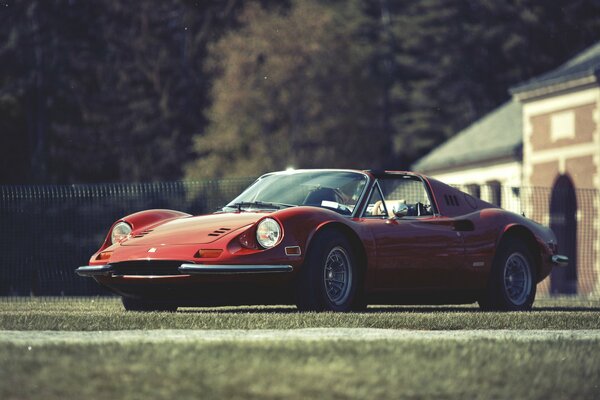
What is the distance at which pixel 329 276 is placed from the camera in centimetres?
1199

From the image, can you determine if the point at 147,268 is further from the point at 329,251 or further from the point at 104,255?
the point at 329,251

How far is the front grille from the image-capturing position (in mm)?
11766

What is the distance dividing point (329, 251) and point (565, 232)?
960 inches

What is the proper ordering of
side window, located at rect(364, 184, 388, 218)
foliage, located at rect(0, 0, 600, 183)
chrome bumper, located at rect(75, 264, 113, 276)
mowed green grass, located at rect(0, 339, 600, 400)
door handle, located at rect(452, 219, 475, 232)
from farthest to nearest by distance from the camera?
foliage, located at rect(0, 0, 600, 183) → door handle, located at rect(452, 219, 475, 232) → side window, located at rect(364, 184, 388, 218) → chrome bumper, located at rect(75, 264, 113, 276) → mowed green grass, located at rect(0, 339, 600, 400)

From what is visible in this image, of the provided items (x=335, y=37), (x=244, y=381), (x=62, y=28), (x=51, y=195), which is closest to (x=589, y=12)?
(x=335, y=37)

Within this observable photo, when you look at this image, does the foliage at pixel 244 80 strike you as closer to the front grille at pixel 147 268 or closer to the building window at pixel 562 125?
the building window at pixel 562 125

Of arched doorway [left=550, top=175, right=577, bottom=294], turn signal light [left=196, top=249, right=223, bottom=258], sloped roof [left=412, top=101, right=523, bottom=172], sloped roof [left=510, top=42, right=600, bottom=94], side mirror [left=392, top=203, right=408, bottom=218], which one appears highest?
sloped roof [left=510, top=42, right=600, bottom=94]

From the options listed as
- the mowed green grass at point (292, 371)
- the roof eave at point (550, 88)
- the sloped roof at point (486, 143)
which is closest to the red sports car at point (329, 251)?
the mowed green grass at point (292, 371)

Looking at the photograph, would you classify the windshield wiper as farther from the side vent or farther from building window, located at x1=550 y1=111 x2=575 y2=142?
building window, located at x1=550 y1=111 x2=575 y2=142

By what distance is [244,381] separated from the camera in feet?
20.8

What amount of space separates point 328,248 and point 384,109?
5829 cm

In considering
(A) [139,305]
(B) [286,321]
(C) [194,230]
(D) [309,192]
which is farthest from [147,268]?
(B) [286,321]

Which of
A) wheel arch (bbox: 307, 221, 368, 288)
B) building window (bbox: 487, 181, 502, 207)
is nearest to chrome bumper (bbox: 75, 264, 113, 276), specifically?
wheel arch (bbox: 307, 221, 368, 288)

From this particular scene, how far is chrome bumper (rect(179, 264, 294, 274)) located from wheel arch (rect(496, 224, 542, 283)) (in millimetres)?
3175
